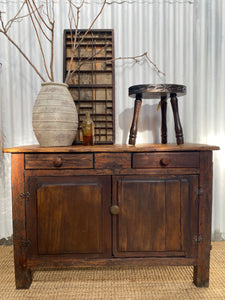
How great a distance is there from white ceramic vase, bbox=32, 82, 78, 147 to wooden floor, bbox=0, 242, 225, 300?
968 millimetres

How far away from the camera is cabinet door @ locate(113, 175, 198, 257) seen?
4.69ft

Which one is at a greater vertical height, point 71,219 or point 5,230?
point 71,219

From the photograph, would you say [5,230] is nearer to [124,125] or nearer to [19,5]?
[124,125]

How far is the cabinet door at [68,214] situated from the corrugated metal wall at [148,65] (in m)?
0.69

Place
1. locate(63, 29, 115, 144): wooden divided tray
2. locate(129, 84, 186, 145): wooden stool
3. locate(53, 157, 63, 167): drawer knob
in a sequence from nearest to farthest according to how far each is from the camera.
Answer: locate(53, 157, 63, 167): drawer knob → locate(129, 84, 186, 145): wooden stool → locate(63, 29, 115, 144): wooden divided tray

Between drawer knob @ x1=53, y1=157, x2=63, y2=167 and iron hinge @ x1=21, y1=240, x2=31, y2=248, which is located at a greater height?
drawer knob @ x1=53, y1=157, x2=63, y2=167

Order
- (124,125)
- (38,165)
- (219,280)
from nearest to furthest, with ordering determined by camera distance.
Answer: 1. (38,165)
2. (219,280)
3. (124,125)

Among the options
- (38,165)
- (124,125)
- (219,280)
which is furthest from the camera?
(124,125)

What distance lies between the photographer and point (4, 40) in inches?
76.3

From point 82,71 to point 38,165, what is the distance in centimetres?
92

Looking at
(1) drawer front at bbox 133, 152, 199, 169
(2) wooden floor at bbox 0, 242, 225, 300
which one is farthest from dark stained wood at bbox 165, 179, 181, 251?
(2) wooden floor at bbox 0, 242, 225, 300

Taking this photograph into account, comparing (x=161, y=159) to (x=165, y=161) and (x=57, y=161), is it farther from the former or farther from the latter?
(x=57, y=161)

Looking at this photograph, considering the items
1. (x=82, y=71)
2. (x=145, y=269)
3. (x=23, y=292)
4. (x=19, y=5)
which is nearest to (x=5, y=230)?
(x=23, y=292)

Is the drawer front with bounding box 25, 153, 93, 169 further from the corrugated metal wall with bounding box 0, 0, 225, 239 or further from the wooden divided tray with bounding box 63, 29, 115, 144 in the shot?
the corrugated metal wall with bounding box 0, 0, 225, 239
